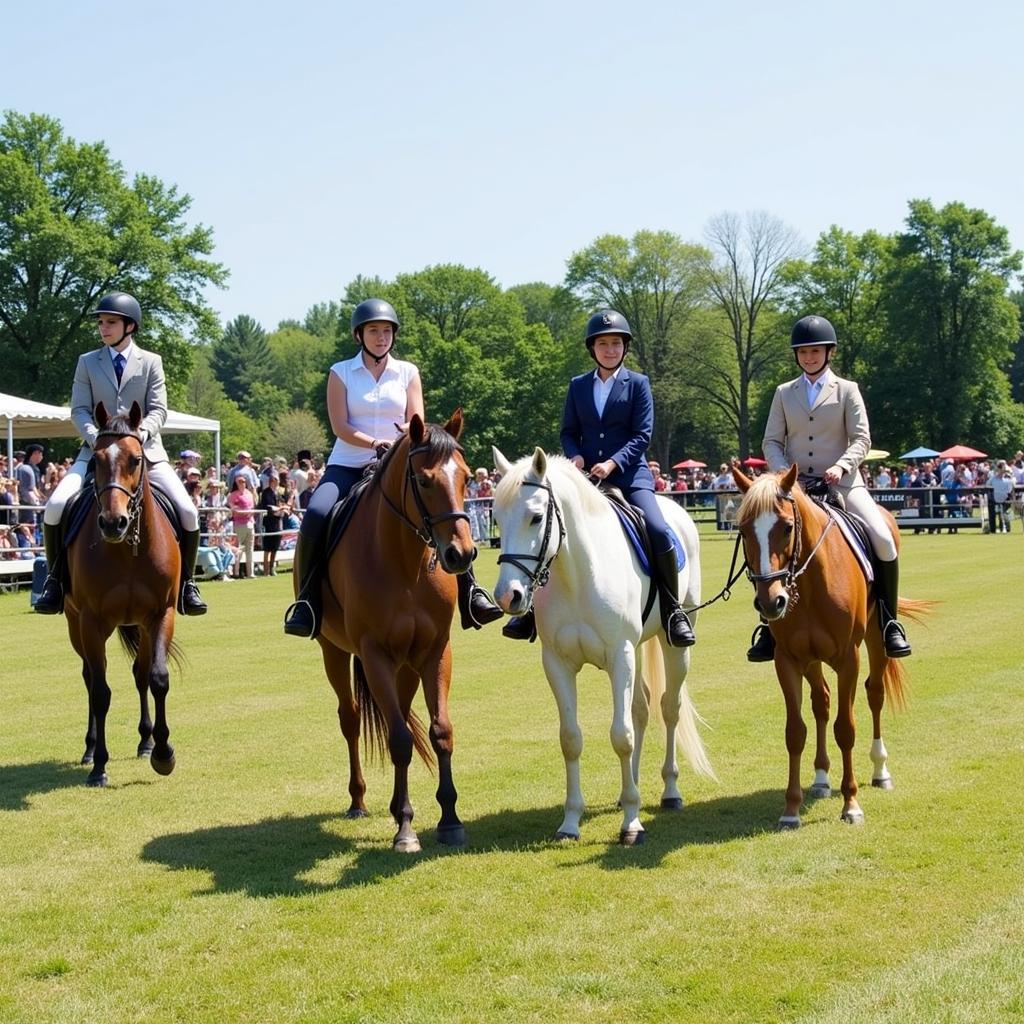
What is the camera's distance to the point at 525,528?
7430mm

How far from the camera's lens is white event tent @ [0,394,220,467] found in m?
30.3

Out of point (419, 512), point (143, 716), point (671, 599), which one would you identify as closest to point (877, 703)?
point (671, 599)

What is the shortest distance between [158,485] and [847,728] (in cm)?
576

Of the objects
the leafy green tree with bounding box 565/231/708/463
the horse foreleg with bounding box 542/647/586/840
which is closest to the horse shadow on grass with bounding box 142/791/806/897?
the horse foreleg with bounding box 542/647/586/840

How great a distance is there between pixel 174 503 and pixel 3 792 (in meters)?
2.62

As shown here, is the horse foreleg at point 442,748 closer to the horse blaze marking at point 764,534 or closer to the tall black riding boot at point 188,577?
the horse blaze marking at point 764,534

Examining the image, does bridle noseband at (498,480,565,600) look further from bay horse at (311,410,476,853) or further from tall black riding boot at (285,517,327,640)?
tall black riding boot at (285,517,327,640)

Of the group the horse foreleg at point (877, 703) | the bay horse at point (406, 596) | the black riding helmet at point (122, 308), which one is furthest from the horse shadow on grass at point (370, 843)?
the black riding helmet at point (122, 308)

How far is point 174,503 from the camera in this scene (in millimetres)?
10586

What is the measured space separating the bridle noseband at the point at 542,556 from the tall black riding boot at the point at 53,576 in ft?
15.5

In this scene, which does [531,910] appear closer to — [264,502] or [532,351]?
[264,502]

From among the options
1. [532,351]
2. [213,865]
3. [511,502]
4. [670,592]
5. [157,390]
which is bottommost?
[213,865]

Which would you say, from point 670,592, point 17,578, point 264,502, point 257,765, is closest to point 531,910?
point 670,592

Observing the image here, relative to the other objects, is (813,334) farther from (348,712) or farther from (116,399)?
(116,399)
